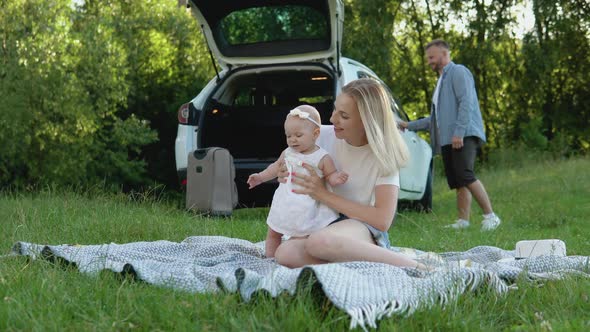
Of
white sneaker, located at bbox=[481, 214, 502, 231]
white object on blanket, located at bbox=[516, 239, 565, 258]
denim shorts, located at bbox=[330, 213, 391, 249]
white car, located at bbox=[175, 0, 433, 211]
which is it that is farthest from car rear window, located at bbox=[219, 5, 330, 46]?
denim shorts, located at bbox=[330, 213, 391, 249]

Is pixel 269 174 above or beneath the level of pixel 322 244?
above

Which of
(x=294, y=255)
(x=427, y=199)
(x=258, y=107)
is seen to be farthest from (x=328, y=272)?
(x=427, y=199)

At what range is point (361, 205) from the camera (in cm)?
370

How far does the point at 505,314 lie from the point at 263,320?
909 millimetres

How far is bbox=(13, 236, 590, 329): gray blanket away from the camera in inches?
108

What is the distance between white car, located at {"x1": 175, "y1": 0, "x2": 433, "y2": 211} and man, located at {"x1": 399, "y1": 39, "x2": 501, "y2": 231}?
15.8 inches

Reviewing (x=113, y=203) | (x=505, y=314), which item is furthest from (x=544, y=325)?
(x=113, y=203)

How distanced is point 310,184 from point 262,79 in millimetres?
3963

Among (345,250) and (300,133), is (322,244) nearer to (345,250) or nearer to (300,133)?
(345,250)

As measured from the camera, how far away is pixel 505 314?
2.91 m

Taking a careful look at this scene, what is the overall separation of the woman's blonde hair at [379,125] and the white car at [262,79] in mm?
2838

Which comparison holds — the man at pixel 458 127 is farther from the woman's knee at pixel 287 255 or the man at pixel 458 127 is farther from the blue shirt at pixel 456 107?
the woman's knee at pixel 287 255

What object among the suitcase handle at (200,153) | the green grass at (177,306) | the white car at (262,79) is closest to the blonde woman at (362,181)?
the green grass at (177,306)

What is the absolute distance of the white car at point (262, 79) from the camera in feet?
22.1
